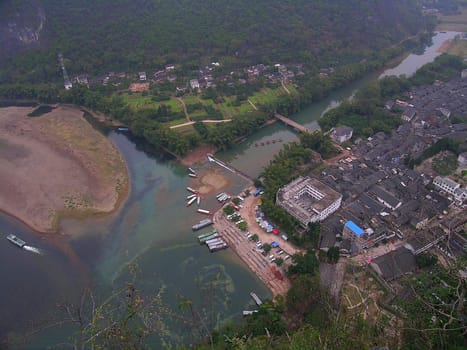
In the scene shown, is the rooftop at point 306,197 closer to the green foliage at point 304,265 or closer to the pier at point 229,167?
the green foliage at point 304,265

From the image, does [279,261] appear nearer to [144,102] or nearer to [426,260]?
[426,260]

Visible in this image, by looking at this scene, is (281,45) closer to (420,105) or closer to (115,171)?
(420,105)

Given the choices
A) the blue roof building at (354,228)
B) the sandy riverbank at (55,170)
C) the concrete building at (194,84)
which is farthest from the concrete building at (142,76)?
the blue roof building at (354,228)

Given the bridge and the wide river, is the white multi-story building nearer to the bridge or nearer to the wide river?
the bridge

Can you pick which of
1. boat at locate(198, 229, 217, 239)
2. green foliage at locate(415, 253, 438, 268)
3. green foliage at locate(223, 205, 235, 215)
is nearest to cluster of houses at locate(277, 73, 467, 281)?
green foliage at locate(415, 253, 438, 268)

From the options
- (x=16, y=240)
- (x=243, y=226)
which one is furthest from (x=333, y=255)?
(x=16, y=240)
